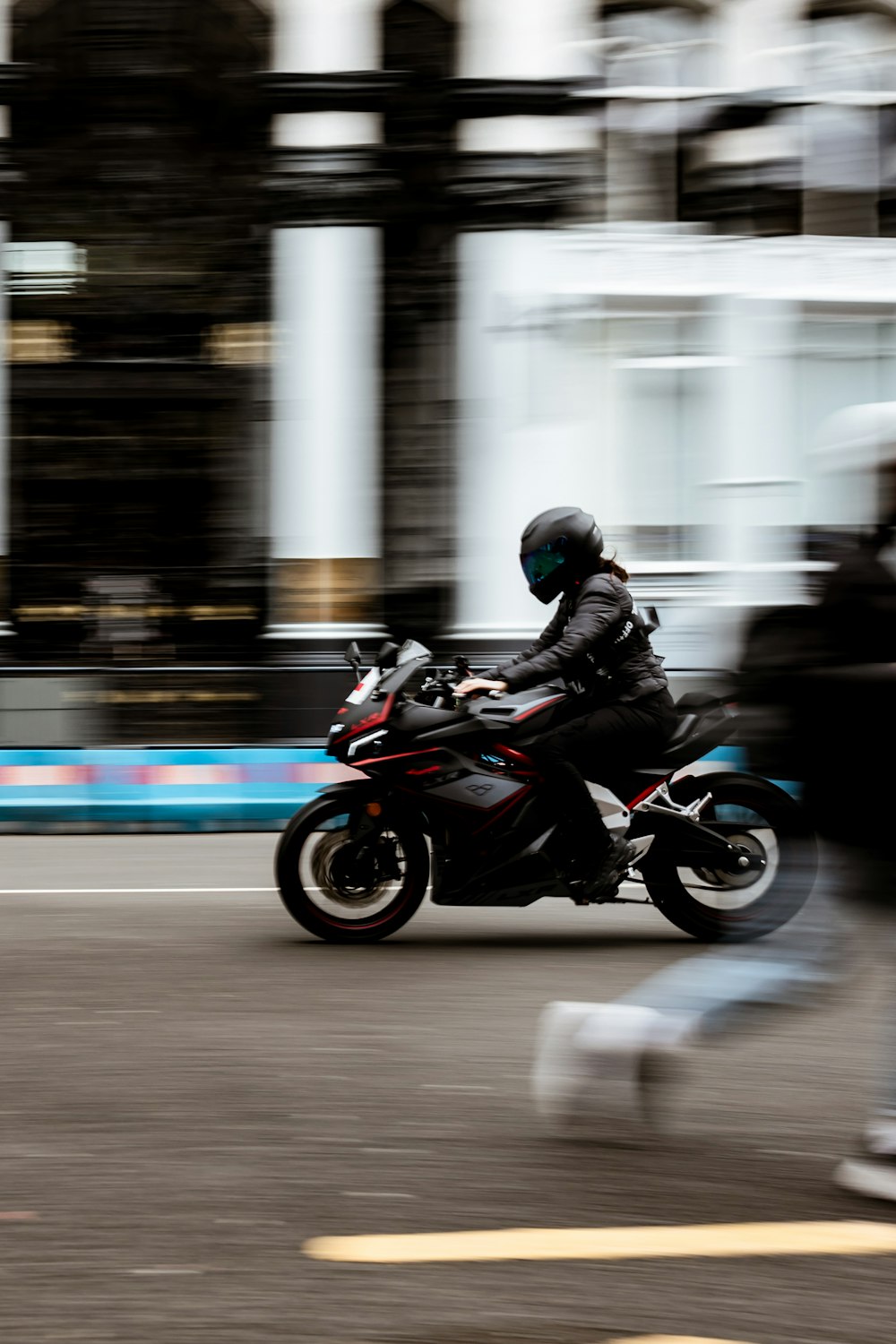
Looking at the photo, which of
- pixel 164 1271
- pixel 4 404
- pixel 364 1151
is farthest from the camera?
pixel 4 404

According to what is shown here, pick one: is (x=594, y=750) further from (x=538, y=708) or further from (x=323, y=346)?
(x=323, y=346)

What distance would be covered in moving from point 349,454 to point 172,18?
3943 millimetres

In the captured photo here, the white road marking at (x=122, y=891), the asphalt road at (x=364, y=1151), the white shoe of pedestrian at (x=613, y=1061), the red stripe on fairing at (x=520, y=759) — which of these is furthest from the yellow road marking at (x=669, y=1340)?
the white road marking at (x=122, y=891)

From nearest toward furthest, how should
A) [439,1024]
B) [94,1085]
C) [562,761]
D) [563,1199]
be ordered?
[563,1199] < [94,1085] < [439,1024] < [562,761]

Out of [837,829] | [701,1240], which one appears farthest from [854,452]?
[701,1240]

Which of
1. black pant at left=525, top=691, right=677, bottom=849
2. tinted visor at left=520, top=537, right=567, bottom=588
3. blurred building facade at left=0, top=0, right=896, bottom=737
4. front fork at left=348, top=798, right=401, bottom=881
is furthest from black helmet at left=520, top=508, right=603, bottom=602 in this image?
blurred building facade at left=0, top=0, right=896, bottom=737

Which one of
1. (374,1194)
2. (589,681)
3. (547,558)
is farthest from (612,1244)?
(547,558)

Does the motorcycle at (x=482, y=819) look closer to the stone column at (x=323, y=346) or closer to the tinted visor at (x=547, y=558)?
the tinted visor at (x=547, y=558)

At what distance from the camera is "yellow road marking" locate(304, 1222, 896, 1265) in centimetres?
343

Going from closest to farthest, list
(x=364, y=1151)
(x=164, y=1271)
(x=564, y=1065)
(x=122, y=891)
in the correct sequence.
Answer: (x=164, y=1271) → (x=564, y=1065) → (x=364, y=1151) → (x=122, y=891)

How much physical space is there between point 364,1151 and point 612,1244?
2.73 ft

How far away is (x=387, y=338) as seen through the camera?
15070 millimetres

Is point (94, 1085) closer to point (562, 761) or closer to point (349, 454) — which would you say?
point (562, 761)

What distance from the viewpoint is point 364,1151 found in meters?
4.14
